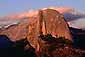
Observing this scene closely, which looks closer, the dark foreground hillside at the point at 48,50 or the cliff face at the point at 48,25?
the dark foreground hillside at the point at 48,50

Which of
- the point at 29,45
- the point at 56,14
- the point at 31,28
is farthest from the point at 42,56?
the point at 56,14

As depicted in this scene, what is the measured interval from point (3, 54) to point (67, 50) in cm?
3636

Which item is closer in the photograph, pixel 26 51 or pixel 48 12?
pixel 26 51

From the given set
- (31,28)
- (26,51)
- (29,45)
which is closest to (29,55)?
(26,51)

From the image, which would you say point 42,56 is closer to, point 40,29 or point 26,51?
point 26,51

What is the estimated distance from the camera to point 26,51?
365 ft

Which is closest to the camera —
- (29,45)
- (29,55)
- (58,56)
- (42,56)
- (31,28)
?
(58,56)

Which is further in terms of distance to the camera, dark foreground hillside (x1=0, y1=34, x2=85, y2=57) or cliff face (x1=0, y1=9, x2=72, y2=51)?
cliff face (x1=0, y1=9, x2=72, y2=51)

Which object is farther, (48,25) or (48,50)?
(48,25)

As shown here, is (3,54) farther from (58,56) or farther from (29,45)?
(58,56)

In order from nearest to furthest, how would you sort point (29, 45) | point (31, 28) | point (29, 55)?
1. point (29, 55)
2. point (29, 45)
3. point (31, 28)

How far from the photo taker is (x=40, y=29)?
14588cm

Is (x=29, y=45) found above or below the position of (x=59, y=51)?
below

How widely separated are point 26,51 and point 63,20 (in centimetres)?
4375
